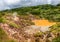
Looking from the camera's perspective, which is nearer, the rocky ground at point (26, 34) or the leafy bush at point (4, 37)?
the leafy bush at point (4, 37)

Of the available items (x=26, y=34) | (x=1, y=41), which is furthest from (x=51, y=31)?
(x=1, y=41)

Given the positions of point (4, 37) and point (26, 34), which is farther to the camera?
point (26, 34)

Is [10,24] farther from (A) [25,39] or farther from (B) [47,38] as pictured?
(B) [47,38]

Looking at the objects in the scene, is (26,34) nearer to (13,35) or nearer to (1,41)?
(13,35)

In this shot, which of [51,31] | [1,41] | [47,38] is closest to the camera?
[1,41]

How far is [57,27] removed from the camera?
73.0ft

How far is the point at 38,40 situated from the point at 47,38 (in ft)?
2.90

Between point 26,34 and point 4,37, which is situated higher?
point 4,37

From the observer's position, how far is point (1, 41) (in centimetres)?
1808

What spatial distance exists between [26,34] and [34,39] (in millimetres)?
1089

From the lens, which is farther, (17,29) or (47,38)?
(17,29)

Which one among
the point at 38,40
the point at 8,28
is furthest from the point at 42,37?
the point at 8,28

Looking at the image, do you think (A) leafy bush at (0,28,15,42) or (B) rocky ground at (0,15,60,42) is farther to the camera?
(B) rocky ground at (0,15,60,42)

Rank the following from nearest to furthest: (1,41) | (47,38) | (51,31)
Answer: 1. (1,41)
2. (47,38)
3. (51,31)
